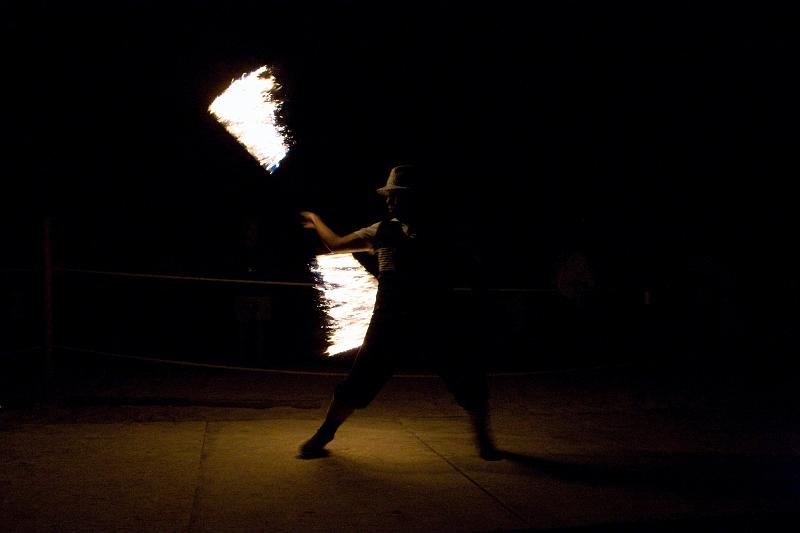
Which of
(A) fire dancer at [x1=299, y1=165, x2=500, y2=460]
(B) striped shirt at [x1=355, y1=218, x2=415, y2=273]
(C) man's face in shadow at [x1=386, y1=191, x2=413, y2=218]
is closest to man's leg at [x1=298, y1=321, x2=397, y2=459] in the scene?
(A) fire dancer at [x1=299, y1=165, x2=500, y2=460]

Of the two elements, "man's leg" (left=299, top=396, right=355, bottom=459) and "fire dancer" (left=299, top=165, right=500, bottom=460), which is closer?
"fire dancer" (left=299, top=165, right=500, bottom=460)

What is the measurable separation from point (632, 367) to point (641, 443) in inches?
178

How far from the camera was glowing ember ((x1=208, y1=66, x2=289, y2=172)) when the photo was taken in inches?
181

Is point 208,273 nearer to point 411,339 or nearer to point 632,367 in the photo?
point 632,367

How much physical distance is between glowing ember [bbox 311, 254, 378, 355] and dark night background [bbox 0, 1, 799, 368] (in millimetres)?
672

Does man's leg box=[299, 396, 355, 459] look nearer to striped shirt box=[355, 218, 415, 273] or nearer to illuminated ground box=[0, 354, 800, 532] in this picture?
illuminated ground box=[0, 354, 800, 532]

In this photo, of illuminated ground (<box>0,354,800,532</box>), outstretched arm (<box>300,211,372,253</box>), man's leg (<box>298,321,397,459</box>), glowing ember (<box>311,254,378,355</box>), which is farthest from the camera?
glowing ember (<box>311,254,378,355</box>)

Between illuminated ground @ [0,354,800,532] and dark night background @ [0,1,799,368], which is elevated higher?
dark night background @ [0,1,799,368]

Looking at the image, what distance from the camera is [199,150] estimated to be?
1535cm

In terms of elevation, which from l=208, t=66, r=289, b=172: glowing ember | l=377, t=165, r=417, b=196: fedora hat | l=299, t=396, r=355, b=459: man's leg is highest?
l=208, t=66, r=289, b=172: glowing ember

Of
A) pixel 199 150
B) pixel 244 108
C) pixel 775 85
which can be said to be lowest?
pixel 244 108

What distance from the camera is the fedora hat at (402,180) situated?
185 inches

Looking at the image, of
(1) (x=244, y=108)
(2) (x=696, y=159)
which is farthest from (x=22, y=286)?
(2) (x=696, y=159)

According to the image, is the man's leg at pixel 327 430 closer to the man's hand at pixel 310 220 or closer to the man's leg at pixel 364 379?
the man's leg at pixel 364 379
